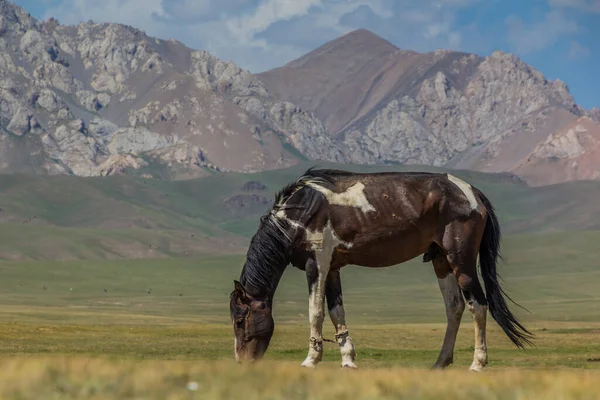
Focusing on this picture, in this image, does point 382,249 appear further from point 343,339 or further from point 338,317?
point 343,339

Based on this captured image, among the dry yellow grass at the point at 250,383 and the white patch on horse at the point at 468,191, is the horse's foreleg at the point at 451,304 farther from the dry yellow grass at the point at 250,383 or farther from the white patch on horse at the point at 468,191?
the dry yellow grass at the point at 250,383

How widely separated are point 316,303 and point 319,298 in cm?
10

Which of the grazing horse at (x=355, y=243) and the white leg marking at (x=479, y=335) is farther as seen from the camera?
the white leg marking at (x=479, y=335)

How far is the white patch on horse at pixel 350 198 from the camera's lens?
49.7ft

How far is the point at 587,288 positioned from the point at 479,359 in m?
162

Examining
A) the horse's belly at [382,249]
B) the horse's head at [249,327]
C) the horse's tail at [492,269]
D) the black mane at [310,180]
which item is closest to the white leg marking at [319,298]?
the horse's belly at [382,249]

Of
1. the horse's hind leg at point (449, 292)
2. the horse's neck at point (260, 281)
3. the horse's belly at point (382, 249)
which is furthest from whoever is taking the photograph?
the horse's hind leg at point (449, 292)

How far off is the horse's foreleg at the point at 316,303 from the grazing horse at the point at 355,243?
0.05 feet

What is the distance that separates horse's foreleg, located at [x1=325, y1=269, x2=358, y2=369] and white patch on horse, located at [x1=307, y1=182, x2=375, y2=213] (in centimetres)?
100

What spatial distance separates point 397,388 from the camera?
10000mm

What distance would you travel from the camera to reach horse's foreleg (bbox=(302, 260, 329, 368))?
14.6 metres

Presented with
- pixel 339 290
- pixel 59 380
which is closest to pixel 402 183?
pixel 339 290

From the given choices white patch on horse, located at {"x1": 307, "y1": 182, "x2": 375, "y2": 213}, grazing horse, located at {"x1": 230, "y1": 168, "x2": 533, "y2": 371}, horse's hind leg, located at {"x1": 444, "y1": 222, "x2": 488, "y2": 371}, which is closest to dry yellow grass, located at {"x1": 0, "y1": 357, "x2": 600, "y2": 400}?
grazing horse, located at {"x1": 230, "y1": 168, "x2": 533, "y2": 371}

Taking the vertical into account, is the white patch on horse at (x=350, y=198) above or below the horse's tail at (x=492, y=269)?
above
